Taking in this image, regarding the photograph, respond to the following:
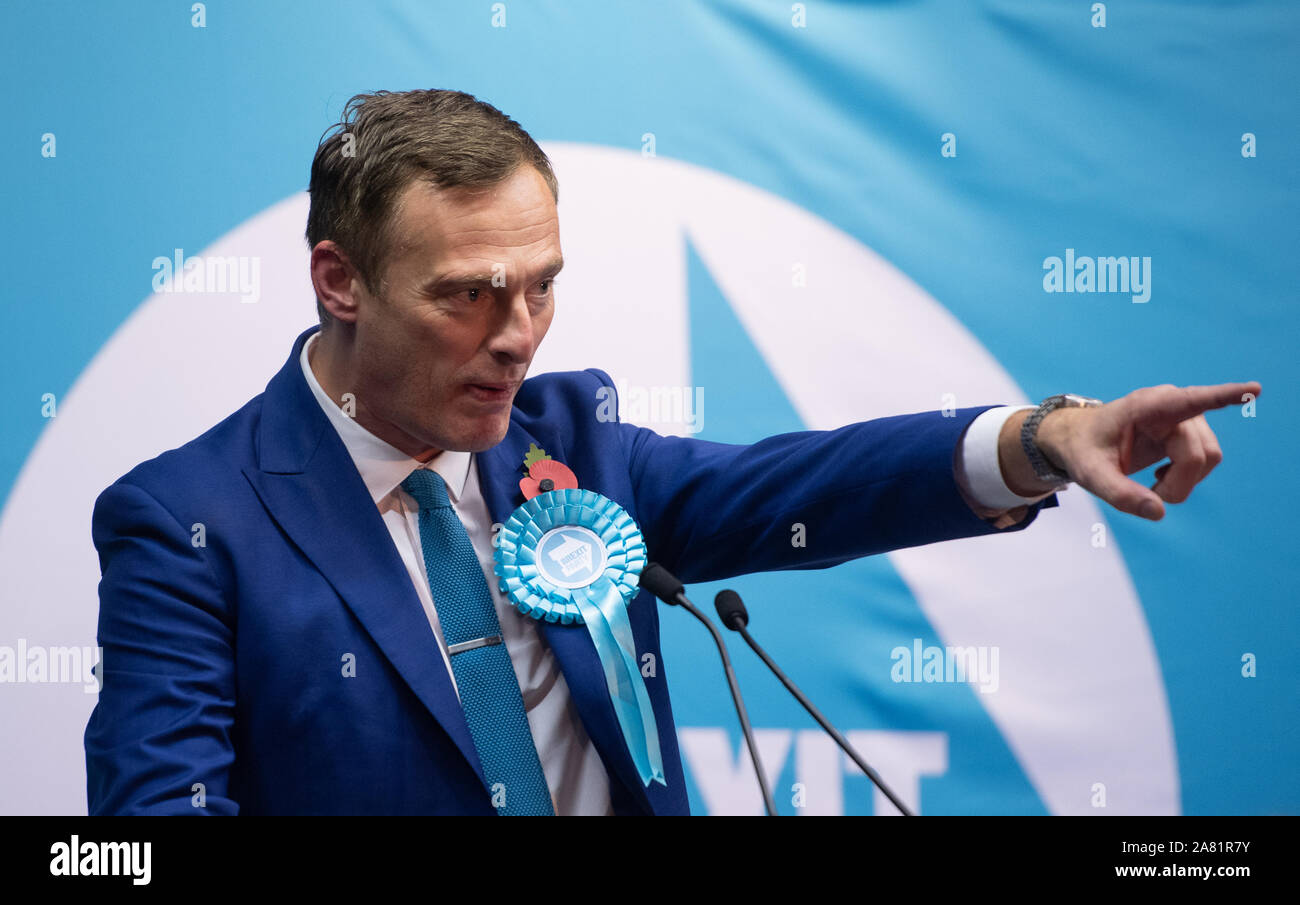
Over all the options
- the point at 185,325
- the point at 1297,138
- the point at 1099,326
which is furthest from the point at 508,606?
the point at 1297,138

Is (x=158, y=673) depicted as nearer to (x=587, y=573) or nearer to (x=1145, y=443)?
(x=587, y=573)

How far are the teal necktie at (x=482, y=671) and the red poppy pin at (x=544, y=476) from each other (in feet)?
0.39

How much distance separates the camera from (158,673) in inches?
53.0

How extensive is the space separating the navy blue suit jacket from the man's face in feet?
0.37

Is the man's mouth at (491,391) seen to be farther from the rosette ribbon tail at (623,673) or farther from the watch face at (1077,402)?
the watch face at (1077,402)

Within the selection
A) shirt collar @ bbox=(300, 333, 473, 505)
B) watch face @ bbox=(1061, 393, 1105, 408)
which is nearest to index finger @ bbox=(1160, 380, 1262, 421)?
watch face @ bbox=(1061, 393, 1105, 408)

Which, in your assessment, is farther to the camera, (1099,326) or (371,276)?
(1099,326)

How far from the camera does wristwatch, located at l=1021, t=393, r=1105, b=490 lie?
4.35ft

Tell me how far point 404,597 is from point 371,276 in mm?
414

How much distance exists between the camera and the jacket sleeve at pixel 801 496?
1.48 meters

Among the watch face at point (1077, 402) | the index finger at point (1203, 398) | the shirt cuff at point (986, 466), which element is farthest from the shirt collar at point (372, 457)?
the index finger at point (1203, 398)

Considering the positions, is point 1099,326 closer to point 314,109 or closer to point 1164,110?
point 1164,110

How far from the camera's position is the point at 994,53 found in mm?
2504
